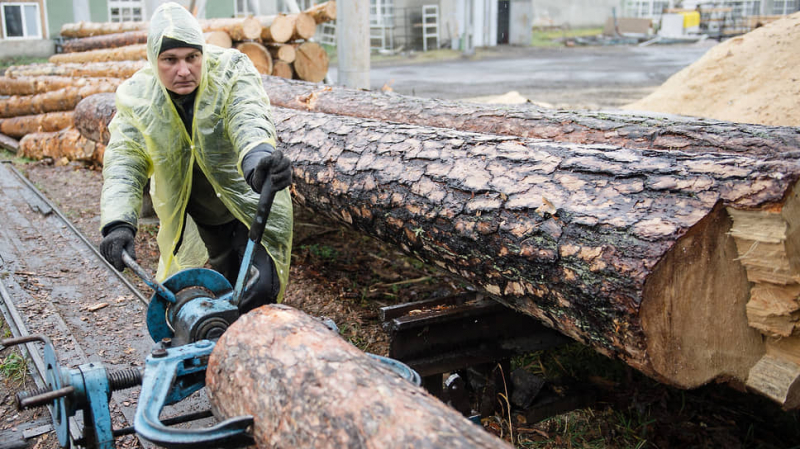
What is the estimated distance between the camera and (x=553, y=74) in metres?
15.0

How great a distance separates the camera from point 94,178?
7.70 metres

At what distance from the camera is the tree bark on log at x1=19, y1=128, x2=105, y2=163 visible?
26.7 ft

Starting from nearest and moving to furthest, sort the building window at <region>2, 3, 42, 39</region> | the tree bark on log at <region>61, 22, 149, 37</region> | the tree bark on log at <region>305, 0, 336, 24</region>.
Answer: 1. the tree bark on log at <region>305, 0, 336, 24</region>
2. the tree bark on log at <region>61, 22, 149, 37</region>
3. the building window at <region>2, 3, 42, 39</region>

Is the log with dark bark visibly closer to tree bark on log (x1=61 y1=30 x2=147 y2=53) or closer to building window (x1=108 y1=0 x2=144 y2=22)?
tree bark on log (x1=61 y1=30 x2=147 y2=53)

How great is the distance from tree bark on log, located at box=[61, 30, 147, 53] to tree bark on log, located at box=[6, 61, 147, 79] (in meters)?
1.33

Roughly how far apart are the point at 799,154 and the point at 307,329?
1.85 metres

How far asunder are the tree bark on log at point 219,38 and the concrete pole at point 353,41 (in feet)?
5.34

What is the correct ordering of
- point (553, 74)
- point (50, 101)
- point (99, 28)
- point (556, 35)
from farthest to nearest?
point (556, 35) < point (553, 74) < point (99, 28) < point (50, 101)

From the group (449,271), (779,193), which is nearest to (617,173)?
(779,193)

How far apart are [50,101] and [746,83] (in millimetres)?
9050

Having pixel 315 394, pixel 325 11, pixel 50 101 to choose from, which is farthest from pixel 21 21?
pixel 315 394

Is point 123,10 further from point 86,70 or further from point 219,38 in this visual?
point 219,38

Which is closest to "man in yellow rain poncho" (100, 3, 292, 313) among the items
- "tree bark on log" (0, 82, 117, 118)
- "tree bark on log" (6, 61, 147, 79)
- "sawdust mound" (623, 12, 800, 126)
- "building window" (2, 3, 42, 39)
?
"sawdust mound" (623, 12, 800, 126)

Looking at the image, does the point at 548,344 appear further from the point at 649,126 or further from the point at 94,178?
the point at 94,178
